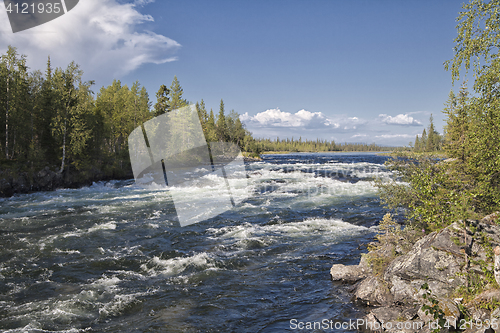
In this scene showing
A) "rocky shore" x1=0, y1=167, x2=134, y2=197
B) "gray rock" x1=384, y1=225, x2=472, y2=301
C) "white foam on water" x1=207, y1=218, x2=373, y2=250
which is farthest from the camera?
"rocky shore" x1=0, y1=167, x2=134, y2=197

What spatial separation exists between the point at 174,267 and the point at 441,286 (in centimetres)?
882

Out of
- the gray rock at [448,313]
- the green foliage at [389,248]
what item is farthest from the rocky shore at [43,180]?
the gray rock at [448,313]

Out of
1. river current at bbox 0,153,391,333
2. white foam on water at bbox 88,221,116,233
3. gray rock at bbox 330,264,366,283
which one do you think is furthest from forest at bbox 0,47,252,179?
gray rock at bbox 330,264,366,283

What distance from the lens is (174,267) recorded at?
1097 cm

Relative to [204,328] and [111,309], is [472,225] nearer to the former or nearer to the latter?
[204,328]

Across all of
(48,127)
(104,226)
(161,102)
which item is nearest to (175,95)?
(161,102)

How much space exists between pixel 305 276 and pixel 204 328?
4.26 meters

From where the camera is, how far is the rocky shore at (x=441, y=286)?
5.60 m

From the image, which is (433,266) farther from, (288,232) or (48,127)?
(48,127)

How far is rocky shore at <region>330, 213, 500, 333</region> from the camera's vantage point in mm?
5599

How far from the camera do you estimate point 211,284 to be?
957cm

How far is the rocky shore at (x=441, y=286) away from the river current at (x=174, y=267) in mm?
915

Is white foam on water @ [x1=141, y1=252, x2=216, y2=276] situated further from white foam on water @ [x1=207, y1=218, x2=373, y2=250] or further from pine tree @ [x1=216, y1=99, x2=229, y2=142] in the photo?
pine tree @ [x1=216, y1=99, x2=229, y2=142]

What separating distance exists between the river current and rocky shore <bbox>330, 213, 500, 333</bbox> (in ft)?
3.00
